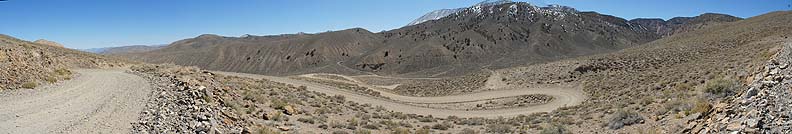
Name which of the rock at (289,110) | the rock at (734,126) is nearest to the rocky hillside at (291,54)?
the rock at (289,110)

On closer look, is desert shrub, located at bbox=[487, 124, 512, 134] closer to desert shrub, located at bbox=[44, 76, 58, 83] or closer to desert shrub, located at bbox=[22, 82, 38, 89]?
desert shrub, located at bbox=[22, 82, 38, 89]

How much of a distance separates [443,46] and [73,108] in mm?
128496

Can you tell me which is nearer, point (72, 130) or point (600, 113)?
point (72, 130)

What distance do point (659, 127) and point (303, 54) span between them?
146 m

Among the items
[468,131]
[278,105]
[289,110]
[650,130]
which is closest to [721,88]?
[650,130]

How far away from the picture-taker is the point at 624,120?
16.8 meters

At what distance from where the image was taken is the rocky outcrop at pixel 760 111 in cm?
916

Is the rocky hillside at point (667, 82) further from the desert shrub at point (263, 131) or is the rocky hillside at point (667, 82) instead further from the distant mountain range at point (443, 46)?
the distant mountain range at point (443, 46)

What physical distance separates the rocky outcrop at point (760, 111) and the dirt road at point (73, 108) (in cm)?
1268

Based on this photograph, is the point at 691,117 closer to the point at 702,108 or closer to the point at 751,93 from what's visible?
the point at 702,108

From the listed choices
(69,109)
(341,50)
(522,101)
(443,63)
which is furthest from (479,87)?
(341,50)

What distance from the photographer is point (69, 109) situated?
45.3ft

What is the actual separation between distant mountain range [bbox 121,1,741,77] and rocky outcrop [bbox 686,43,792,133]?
98.0m

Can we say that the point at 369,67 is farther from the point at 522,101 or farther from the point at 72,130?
the point at 72,130
